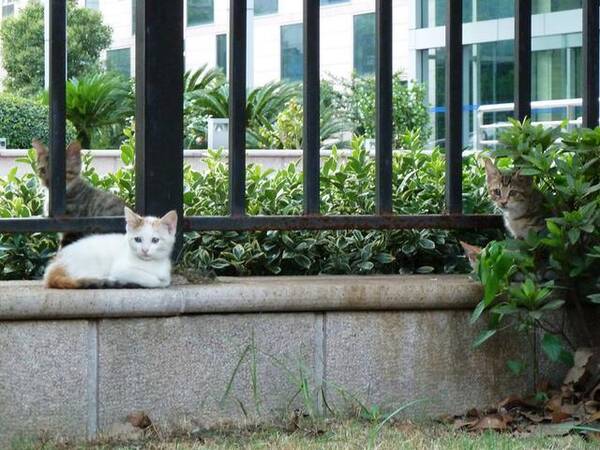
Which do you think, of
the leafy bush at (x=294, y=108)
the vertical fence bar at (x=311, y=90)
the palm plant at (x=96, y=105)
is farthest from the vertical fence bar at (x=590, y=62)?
the palm plant at (x=96, y=105)

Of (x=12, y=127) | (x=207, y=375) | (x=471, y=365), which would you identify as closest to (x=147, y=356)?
(x=207, y=375)

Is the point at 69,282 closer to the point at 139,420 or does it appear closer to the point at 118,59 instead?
the point at 139,420

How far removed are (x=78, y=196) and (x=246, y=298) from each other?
1326mm

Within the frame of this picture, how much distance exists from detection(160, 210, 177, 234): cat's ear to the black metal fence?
156 millimetres

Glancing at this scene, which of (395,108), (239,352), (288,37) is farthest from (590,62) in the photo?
(288,37)

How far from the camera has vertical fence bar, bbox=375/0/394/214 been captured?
16.7 feet

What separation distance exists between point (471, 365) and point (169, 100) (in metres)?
1.67

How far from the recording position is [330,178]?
585 centimetres

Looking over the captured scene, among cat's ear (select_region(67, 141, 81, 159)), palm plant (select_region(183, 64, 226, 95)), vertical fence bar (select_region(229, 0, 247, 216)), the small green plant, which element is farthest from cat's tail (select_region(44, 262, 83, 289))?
palm plant (select_region(183, 64, 226, 95))

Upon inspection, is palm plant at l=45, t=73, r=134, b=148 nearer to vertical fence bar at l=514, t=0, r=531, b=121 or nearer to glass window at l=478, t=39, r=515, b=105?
glass window at l=478, t=39, r=515, b=105

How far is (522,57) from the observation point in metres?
5.33

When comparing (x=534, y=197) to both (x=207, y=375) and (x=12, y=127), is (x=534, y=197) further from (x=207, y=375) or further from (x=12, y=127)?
(x=12, y=127)

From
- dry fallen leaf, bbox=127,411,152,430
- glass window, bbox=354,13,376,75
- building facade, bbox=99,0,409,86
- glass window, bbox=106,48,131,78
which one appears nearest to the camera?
dry fallen leaf, bbox=127,411,152,430

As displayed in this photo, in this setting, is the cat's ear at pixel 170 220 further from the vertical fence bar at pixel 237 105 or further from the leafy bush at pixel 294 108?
the leafy bush at pixel 294 108
